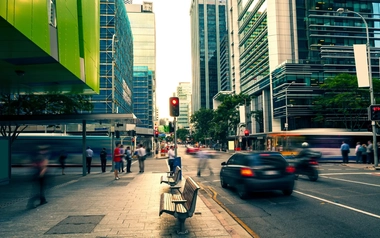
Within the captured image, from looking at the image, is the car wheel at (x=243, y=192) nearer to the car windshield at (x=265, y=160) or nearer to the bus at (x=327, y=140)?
the car windshield at (x=265, y=160)

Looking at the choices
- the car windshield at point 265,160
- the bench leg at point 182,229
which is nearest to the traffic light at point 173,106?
the car windshield at point 265,160

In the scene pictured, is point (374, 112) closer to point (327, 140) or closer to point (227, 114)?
point (327, 140)

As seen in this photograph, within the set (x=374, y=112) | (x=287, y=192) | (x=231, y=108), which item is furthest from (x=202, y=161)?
(x=231, y=108)

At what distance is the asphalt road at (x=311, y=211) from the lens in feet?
20.1

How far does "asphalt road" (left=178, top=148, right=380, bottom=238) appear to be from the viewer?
6113mm

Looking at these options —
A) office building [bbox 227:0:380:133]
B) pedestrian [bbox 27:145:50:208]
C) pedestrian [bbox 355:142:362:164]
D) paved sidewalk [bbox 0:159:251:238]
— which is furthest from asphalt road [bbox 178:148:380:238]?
office building [bbox 227:0:380:133]

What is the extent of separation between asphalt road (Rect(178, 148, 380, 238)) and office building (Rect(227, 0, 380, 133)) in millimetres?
38179

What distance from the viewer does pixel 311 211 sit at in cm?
779

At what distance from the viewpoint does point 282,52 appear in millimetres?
52750

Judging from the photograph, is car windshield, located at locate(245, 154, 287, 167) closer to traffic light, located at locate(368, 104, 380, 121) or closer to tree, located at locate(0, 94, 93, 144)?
traffic light, located at locate(368, 104, 380, 121)

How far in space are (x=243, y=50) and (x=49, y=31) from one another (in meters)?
67.9

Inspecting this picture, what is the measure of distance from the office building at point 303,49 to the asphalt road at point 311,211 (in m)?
38.2

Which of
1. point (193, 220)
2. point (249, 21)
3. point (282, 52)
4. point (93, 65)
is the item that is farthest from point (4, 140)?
point (249, 21)

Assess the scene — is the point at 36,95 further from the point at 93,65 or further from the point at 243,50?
the point at 243,50
